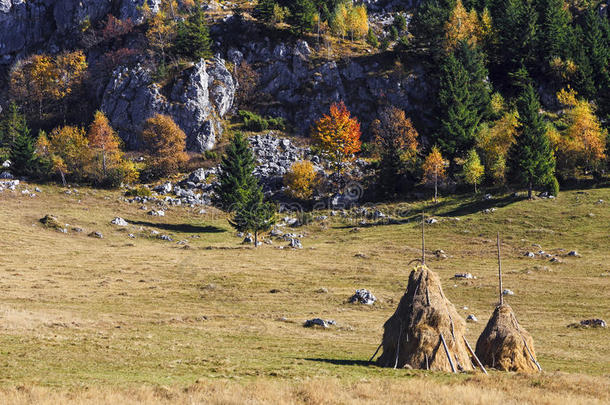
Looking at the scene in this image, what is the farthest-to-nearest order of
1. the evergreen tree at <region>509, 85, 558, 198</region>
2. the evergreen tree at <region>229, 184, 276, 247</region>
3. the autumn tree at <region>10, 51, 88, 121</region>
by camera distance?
the autumn tree at <region>10, 51, 88, 121</region>
the evergreen tree at <region>509, 85, 558, 198</region>
the evergreen tree at <region>229, 184, 276, 247</region>

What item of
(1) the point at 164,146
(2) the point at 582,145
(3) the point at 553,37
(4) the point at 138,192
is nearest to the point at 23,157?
(4) the point at 138,192

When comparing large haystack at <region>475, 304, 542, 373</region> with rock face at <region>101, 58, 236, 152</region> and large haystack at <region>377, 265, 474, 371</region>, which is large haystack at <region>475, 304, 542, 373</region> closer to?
large haystack at <region>377, 265, 474, 371</region>

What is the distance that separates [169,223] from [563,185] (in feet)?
228

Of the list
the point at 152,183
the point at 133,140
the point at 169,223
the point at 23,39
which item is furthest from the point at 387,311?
the point at 23,39

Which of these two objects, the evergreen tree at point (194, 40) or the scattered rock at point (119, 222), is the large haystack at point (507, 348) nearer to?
the scattered rock at point (119, 222)

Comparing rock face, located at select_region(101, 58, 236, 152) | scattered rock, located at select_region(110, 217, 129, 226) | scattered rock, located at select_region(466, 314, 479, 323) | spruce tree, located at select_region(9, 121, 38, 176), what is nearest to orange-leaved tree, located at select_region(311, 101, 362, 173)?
rock face, located at select_region(101, 58, 236, 152)

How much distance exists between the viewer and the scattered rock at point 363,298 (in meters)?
47.2

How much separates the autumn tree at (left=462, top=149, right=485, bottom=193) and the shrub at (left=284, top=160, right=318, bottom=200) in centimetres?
2930

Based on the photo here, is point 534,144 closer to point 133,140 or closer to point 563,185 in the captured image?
point 563,185

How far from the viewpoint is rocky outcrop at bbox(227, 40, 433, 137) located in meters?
130

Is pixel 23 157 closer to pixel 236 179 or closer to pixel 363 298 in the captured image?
pixel 236 179

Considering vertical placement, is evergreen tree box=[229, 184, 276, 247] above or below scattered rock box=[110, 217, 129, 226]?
above

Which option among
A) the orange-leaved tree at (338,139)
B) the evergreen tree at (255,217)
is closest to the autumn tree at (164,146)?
the orange-leaved tree at (338,139)

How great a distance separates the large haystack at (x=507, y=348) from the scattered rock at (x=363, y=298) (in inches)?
792
